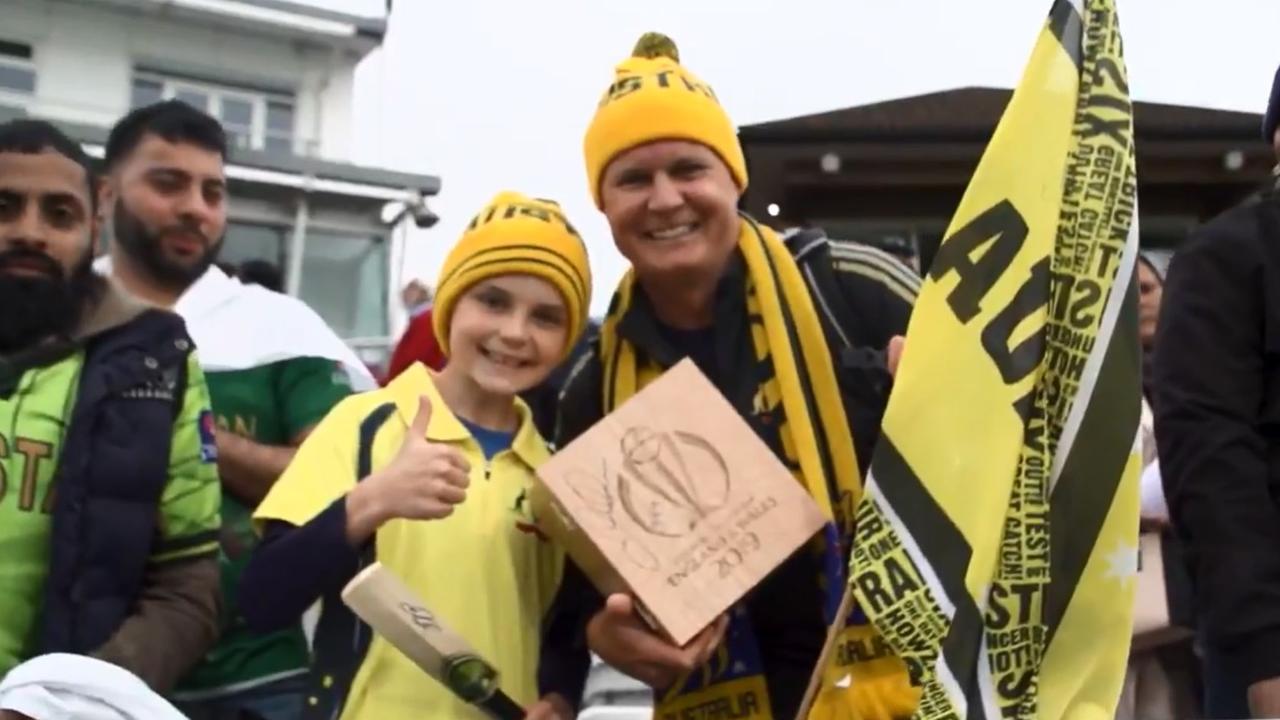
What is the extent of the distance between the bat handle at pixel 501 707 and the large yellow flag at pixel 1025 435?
68 centimetres

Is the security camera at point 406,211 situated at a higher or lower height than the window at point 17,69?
lower

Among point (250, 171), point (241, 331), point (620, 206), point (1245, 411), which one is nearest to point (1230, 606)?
point (1245, 411)

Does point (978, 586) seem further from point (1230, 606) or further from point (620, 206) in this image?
point (620, 206)

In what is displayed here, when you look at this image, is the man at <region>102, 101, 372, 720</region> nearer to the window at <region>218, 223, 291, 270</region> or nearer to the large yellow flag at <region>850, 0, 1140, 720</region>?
the large yellow flag at <region>850, 0, 1140, 720</region>

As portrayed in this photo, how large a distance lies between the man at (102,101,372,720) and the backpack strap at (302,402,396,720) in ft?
1.38

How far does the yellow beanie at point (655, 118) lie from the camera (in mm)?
2354

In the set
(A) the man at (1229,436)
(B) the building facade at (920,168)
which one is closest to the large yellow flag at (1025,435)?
(A) the man at (1229,436)

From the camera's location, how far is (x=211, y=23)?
59.6 ft

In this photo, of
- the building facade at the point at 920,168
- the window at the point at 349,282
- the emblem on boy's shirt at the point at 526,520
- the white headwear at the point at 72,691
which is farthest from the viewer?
the window at the point at 349,282

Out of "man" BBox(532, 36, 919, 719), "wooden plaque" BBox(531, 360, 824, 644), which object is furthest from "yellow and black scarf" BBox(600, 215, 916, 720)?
"wooden plaque" BBox(531, 360, 824, 644)

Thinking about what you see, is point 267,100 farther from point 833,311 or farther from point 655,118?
point 833,311

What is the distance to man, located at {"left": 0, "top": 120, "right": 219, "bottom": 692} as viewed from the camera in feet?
7.43

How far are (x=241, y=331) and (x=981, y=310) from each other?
1.77 metres

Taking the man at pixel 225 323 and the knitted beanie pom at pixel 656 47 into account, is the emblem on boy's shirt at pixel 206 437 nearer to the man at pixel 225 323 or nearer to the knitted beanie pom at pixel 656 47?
the man at pixel 225 323
